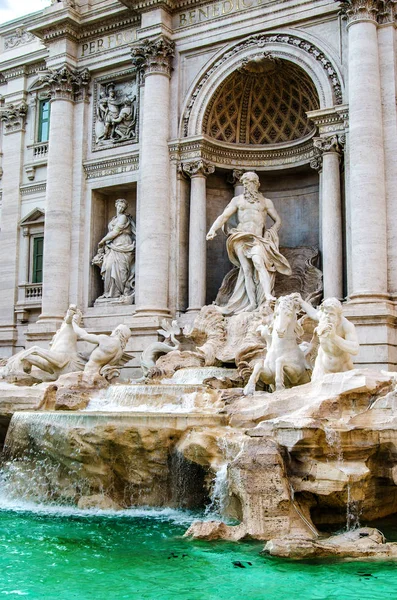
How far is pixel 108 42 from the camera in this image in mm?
21766

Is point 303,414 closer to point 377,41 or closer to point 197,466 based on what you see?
point 197,466

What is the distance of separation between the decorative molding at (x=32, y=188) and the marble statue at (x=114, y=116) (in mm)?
2808

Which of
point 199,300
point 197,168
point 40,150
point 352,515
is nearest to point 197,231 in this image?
point 197,168

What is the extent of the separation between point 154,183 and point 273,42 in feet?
15.4

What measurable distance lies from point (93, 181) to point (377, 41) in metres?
8.87

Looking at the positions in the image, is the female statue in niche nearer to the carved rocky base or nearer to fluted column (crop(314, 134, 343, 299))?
the carved rocky base

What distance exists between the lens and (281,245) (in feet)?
65.9

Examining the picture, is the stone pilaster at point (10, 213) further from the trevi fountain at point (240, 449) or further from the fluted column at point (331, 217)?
the fluted column at point (331, 217)

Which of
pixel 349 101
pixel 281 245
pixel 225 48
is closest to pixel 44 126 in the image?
pixel 225 48

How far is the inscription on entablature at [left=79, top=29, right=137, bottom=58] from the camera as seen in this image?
21297mm

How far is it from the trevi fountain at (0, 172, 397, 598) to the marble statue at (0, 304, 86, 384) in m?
0.49

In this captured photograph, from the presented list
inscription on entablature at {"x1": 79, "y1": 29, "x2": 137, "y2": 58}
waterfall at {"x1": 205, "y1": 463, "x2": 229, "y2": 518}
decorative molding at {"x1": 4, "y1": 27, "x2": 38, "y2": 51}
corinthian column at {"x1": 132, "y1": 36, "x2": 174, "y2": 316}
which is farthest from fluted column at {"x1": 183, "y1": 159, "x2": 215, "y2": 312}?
decorative molding at {"x1": 4, "y1": 27, "x2": 38, "y2": 51}

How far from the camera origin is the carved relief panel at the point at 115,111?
21.1 meters

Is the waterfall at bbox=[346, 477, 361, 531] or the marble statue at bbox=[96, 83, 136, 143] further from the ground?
the marble statue at bbox=[96, 83, 136, 143]
